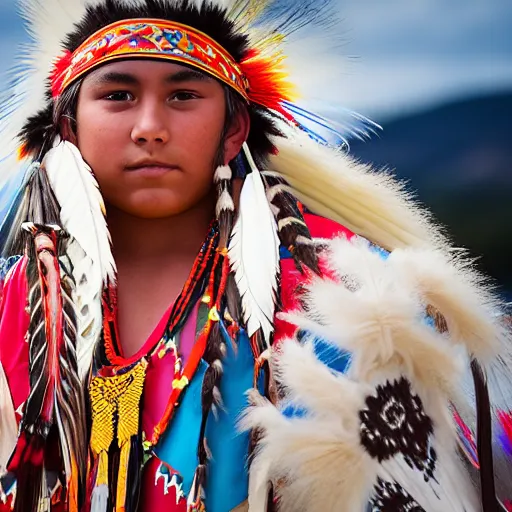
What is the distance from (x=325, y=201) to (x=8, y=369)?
2.32ft

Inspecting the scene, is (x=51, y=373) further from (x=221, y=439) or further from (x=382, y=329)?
(x=382, y=329)

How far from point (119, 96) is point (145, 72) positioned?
7 cm

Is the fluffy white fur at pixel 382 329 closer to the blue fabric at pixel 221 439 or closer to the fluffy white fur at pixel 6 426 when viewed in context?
the blue fabric at pixel 221 439

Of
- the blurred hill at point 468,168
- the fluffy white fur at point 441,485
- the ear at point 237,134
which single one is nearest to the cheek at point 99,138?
the ear at point 237,134

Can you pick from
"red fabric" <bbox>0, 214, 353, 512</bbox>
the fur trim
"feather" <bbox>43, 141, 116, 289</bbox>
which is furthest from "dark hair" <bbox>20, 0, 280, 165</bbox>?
the fur trim

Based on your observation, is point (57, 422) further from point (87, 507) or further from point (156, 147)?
point (156, 147)

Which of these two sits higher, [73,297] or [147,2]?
[147,2]

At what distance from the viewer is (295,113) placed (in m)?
1.65

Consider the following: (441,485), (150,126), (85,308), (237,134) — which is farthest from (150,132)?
(441,485)

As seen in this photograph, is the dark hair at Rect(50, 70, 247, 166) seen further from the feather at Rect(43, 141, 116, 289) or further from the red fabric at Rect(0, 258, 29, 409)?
the red fabric at Rect(0, 258, 29, 409)

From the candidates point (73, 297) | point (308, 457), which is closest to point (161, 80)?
point (73, 297)

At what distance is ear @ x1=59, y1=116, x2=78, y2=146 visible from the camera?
1477mm

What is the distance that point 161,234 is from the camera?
58.9 inches

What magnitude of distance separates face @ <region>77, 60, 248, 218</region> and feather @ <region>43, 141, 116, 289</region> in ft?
0.08
